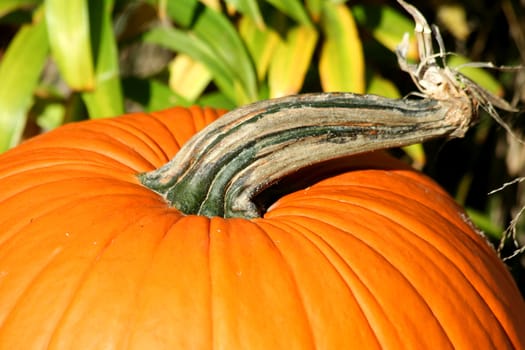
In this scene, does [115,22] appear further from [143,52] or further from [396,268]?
[396,268]

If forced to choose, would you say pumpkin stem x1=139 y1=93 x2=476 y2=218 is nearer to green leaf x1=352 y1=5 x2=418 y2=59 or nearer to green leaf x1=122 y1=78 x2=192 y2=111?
green leaf x1=122 y1=78 x2=192 y2=111

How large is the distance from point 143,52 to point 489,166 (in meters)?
1.45

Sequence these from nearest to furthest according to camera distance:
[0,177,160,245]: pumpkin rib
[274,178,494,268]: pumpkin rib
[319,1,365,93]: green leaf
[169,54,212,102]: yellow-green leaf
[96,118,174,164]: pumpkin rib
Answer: [0,177,160,245]: pumpkin rib < [274,178,494,268]: pumpkin rib < [96,118,174,164]: pumpkin rib < [319,1,365,93]: green leaf < [169,54,212,102]: yellow-green leaf

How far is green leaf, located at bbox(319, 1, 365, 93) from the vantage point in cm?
261

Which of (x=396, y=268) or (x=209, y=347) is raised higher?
(x=396, y=268)

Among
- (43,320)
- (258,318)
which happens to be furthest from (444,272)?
(43,320)

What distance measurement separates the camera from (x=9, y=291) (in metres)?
1.42

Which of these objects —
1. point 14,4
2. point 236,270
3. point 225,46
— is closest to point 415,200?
point 236,270

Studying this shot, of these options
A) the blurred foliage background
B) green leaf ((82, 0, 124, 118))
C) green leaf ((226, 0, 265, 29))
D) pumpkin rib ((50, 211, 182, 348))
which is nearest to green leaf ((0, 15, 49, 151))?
the blurred foliage background

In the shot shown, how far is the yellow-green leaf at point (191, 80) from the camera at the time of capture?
9.21 feet

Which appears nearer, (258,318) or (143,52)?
(258,318)

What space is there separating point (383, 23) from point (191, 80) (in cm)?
67

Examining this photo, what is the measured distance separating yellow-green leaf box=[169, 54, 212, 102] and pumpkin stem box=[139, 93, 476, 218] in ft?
3.96

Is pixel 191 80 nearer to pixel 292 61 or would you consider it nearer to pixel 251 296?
pixel 292 61
